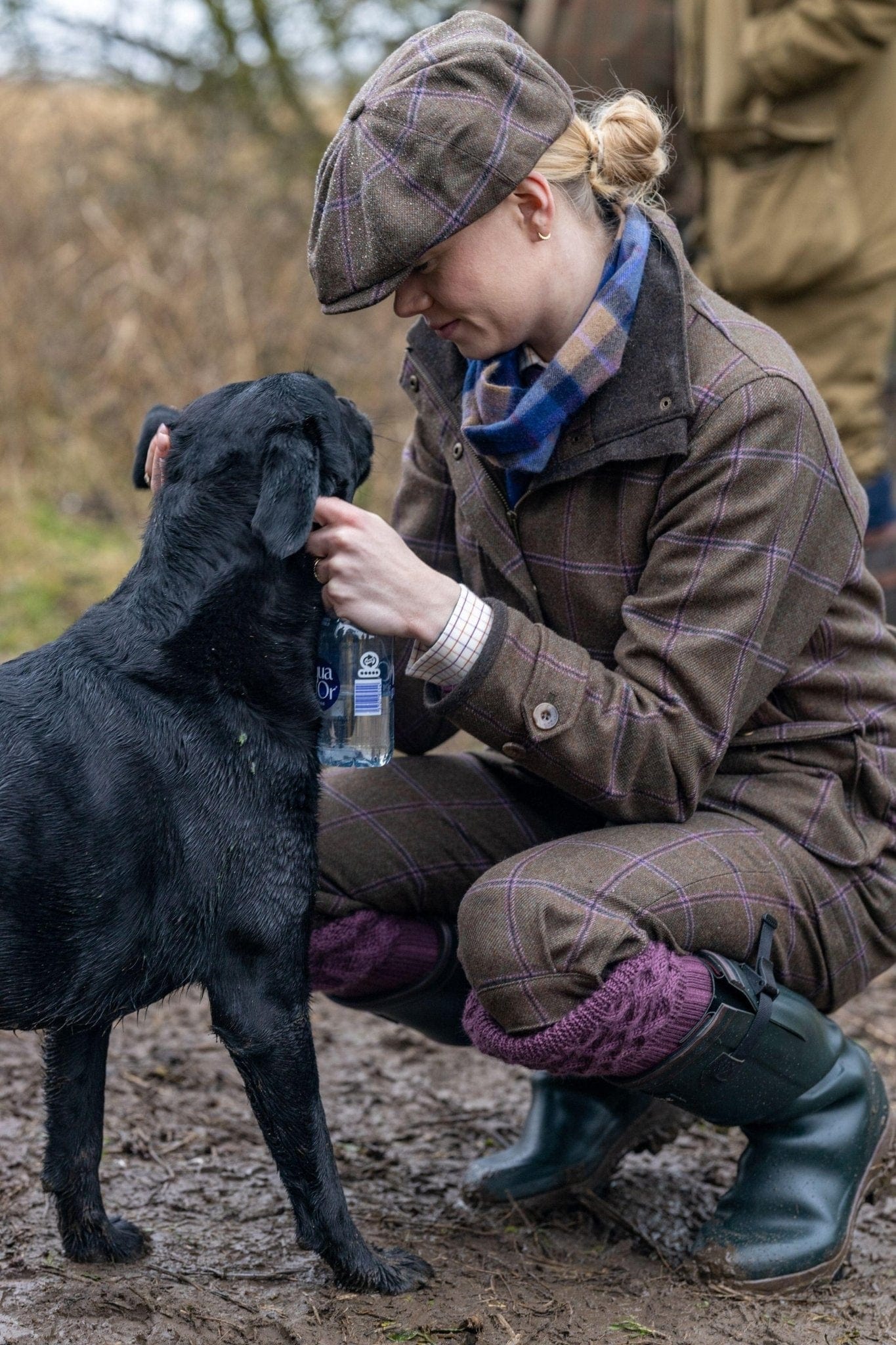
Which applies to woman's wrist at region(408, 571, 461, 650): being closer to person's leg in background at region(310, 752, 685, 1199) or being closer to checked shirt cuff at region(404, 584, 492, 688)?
checked shirt cuff at region(404, 584, 492, 688)

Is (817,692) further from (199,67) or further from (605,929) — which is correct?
(199,67)

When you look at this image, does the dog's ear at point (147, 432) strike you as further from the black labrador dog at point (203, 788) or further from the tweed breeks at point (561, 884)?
the tweed breeks at point (561, 884)

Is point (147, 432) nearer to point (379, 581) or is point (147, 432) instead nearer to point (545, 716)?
point (379, 581)

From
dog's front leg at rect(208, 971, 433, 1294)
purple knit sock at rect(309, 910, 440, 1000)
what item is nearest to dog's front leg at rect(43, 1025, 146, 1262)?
dog's front leg at rect(208, 971, 433, 1294)

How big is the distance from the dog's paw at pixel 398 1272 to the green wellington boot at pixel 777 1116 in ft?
1.63

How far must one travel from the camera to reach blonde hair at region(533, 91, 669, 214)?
8.01ft

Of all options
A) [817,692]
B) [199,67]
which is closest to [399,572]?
[817,692]

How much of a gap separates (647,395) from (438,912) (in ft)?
3.72

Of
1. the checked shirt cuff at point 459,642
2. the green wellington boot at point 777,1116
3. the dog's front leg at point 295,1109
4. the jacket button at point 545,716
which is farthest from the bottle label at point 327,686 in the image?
the green wellington boot at point 777,1116

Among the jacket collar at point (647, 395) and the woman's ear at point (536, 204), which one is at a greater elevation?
the woman's ear at point (536, 204)

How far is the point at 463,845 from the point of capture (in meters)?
2.85

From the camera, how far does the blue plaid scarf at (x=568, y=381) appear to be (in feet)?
7.89

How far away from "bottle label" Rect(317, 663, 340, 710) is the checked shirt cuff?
10.7 inches

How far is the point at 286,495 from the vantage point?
2.23 m
